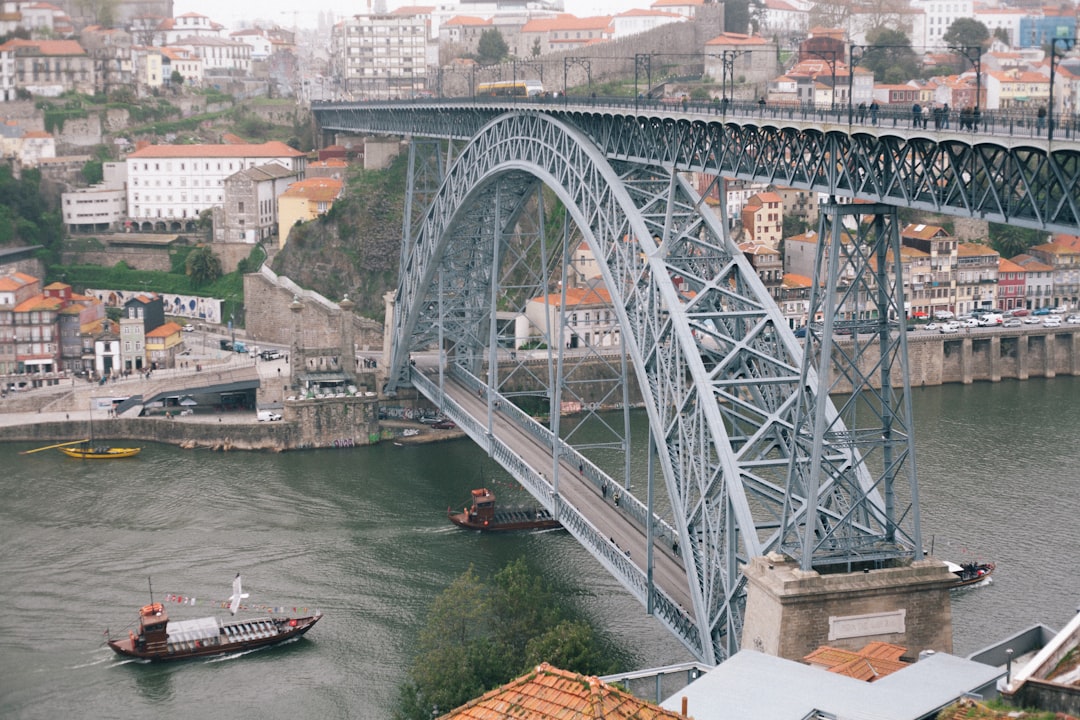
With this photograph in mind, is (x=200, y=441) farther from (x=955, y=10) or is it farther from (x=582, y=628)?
(x=955, y=10)

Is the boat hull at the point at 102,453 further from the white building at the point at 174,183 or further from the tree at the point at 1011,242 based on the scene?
the tree at the point at 1011,242

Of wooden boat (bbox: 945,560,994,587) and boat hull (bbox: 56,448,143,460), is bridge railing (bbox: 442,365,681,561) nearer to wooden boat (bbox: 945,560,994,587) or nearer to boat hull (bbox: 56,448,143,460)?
wooden boat (bbox: 945,560,994,587)

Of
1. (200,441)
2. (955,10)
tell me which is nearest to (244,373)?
(200,441)

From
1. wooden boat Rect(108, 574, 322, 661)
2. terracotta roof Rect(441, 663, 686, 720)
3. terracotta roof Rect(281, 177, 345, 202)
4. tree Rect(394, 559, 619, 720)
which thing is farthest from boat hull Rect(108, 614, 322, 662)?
terracotta roof Rect(281, 177, 345, 202)

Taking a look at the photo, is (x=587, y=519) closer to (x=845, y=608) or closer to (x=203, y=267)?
(x=845, y=608)

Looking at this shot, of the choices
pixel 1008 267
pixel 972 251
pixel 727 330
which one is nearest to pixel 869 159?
pixel 727 330

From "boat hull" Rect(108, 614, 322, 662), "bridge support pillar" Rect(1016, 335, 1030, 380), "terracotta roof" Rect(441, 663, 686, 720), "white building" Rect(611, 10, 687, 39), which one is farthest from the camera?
"white building" Rect(611, 10, 687, 39)

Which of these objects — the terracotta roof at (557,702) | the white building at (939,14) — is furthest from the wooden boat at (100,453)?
the white building at (939,14)
